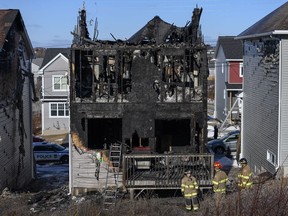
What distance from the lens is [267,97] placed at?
69.2ft

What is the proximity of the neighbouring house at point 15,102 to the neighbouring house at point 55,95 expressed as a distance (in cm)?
1786

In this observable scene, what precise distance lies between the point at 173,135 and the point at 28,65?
892 centimetres

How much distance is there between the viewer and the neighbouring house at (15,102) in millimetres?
21266

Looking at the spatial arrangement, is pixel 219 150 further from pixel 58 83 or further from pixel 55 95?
pixel 58 83

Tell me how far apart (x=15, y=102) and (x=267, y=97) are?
11.0 meters

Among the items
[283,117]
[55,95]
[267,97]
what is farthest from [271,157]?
[55,95]

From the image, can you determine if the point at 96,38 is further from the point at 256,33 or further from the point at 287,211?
the point at 287,211

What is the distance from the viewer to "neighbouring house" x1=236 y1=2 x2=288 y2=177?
1881 centimetres

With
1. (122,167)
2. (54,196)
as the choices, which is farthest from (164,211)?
(54,196)

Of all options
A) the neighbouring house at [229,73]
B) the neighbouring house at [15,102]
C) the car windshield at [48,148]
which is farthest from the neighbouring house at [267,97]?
the neighbouring house at [229,73]

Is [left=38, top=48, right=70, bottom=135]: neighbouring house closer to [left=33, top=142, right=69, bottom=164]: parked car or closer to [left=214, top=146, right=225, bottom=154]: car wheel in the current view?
[left=33, top=142, right=69, bottom=164]: parked car

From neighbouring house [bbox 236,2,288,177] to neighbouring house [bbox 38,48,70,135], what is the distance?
22.8 metres

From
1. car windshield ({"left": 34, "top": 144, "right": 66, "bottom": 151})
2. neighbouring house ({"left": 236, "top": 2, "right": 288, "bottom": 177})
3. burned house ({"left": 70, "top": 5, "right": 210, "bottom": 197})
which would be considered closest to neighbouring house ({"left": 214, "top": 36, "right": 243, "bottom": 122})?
car windshield ({"left": 34, "top": 144, "right": 66, "bottom": 151})

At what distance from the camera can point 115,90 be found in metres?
19.8
